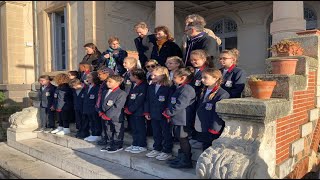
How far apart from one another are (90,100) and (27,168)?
1515mm

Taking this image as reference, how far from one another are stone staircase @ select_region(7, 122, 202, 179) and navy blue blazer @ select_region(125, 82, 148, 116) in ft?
1.81

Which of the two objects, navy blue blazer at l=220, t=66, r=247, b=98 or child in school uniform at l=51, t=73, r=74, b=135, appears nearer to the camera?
navy blue blazer at l=220, t=66, r=247, b=98

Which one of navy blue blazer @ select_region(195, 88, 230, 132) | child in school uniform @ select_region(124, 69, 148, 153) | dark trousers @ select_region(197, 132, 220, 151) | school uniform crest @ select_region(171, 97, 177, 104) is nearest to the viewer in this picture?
navy blue blazer @ select_region(195, 88, 230, 132)

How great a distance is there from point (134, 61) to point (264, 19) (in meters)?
7.75

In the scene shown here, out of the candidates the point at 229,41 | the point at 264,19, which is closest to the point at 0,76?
the point at 229,41

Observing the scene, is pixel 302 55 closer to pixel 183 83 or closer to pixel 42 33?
pixel 183 83

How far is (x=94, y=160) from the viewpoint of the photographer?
451cm

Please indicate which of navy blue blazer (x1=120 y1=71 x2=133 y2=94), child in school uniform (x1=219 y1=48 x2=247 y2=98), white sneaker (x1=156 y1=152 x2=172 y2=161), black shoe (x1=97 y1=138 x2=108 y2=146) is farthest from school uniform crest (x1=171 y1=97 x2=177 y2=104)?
black shoe (x1=97 y1=138 x2=108 y2=146)

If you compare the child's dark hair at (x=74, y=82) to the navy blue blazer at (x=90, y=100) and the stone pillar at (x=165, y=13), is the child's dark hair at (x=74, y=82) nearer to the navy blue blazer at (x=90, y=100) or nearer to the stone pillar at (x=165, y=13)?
the navy blue blazer at (x=90, y=100)

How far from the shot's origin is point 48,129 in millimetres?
6559

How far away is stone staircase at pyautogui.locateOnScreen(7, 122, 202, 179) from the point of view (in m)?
3.77

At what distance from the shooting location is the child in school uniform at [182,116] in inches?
149

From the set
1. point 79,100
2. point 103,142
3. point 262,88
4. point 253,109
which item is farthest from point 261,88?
point 79,100

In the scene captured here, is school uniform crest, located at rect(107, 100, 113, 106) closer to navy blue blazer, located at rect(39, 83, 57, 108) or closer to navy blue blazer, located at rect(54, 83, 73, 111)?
navy blue blazer, located at rect(54, 83, 73, 111)
